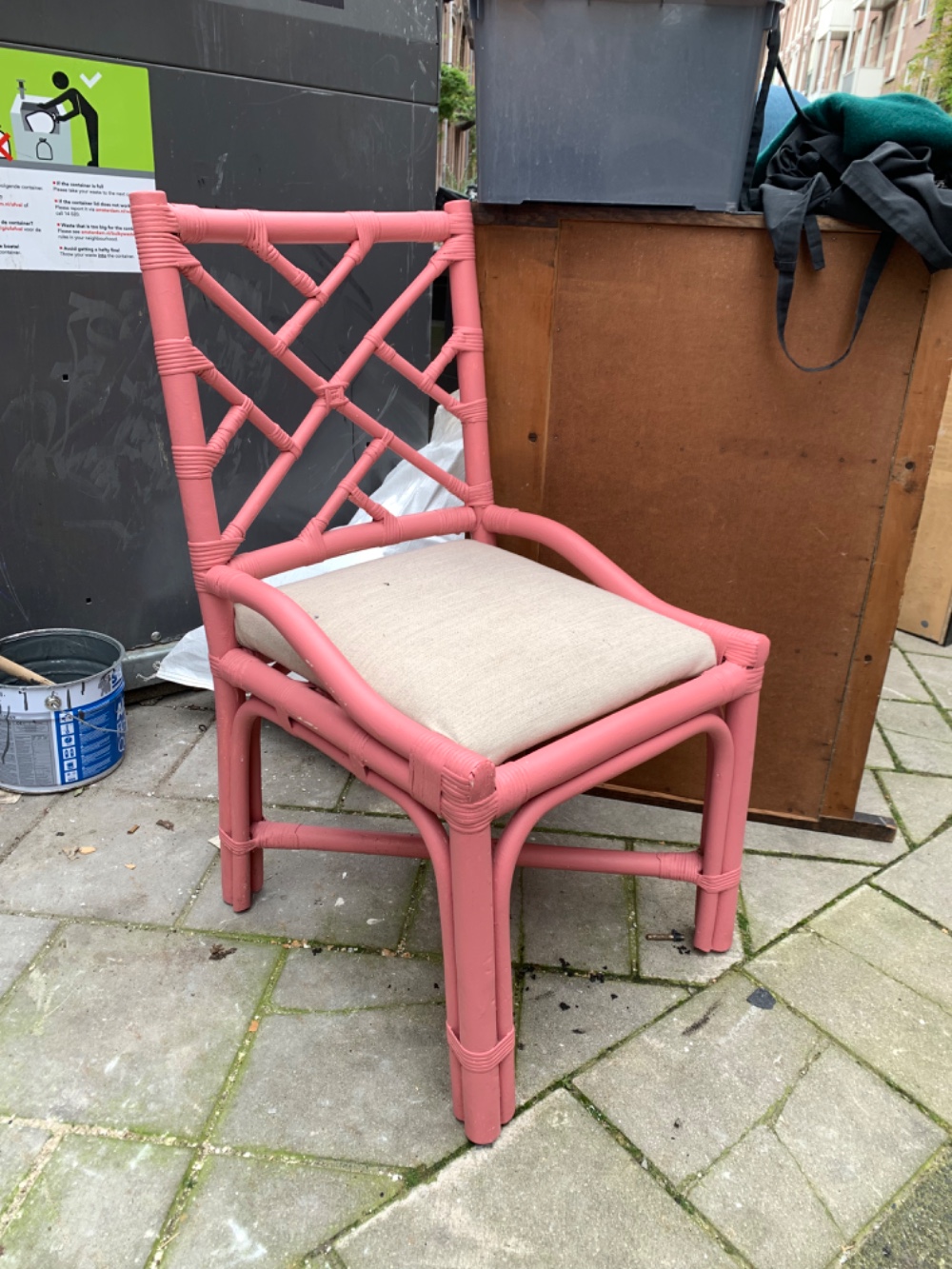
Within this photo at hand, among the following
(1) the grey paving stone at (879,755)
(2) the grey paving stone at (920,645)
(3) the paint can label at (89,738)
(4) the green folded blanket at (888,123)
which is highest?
(4) the green folded blanket at (888,123)

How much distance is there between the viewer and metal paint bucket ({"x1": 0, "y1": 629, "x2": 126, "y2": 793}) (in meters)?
1.97

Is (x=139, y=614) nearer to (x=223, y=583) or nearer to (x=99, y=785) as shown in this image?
(x=99, y=785)

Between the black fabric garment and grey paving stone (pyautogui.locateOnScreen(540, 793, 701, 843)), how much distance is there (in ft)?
3.23

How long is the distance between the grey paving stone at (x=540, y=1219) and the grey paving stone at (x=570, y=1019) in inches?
4.5

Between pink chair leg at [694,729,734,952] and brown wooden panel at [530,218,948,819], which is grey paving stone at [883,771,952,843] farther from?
pink chair leg at [694,729,734,952]

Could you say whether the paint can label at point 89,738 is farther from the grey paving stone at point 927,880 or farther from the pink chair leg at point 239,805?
the grey paving stone at point 927,880

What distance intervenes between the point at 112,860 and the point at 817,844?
4.85 ft

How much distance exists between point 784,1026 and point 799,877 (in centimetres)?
43

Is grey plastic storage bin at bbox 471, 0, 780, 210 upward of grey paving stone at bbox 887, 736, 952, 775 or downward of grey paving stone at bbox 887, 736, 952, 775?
upward

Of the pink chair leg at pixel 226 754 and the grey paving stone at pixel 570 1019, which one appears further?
the pink chair leg at pixel 226 754

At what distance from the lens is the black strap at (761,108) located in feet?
4.77

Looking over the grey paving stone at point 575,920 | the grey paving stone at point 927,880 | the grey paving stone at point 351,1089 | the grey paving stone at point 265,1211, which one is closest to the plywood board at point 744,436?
the grey paving stone at point 927,880

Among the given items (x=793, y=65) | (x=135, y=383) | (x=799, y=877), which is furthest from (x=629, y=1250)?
(x=793, y=65)

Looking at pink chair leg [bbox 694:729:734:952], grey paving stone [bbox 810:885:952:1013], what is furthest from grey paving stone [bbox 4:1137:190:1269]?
grey paving stone [bbox 810:885:952:1013]
